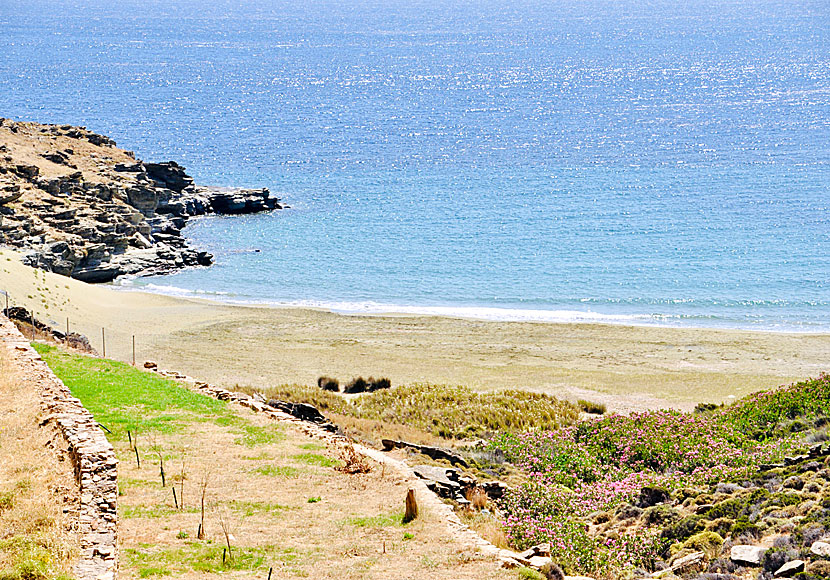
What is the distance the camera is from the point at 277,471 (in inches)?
795

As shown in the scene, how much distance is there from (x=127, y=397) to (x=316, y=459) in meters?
6.42

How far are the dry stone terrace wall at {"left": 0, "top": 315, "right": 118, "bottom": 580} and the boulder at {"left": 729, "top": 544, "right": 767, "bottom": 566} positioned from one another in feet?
30.0

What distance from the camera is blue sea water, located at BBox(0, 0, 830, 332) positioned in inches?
2084

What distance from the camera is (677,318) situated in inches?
1886

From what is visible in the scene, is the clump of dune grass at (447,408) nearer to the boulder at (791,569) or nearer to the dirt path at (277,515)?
the dirt path at (277,515)

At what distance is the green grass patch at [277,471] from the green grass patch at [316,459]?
2.01 feet

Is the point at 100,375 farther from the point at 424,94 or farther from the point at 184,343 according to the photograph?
the point at 424,94

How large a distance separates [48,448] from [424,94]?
115616 mm

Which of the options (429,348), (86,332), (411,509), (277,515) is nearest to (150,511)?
(277,515)

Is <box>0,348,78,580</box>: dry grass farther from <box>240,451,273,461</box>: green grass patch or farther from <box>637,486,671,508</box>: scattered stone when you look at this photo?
<box>637,486,671,508</box>: scattered stone

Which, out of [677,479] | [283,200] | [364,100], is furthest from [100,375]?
[364,100]

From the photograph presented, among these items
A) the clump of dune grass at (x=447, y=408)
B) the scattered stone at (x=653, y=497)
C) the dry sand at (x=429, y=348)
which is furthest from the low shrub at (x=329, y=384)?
the scattered stone at (x=653, y=497)

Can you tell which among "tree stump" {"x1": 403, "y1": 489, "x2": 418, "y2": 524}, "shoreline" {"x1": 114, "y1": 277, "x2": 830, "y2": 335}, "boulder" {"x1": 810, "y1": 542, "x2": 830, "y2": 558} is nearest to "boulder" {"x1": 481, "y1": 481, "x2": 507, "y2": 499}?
"tree stump" {"x1": 403, "y1": 489, "x2": 418, "y2": 524}

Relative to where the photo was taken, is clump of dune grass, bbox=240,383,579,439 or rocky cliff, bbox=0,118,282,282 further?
rocky cliff, bbox=0,118,282,282
